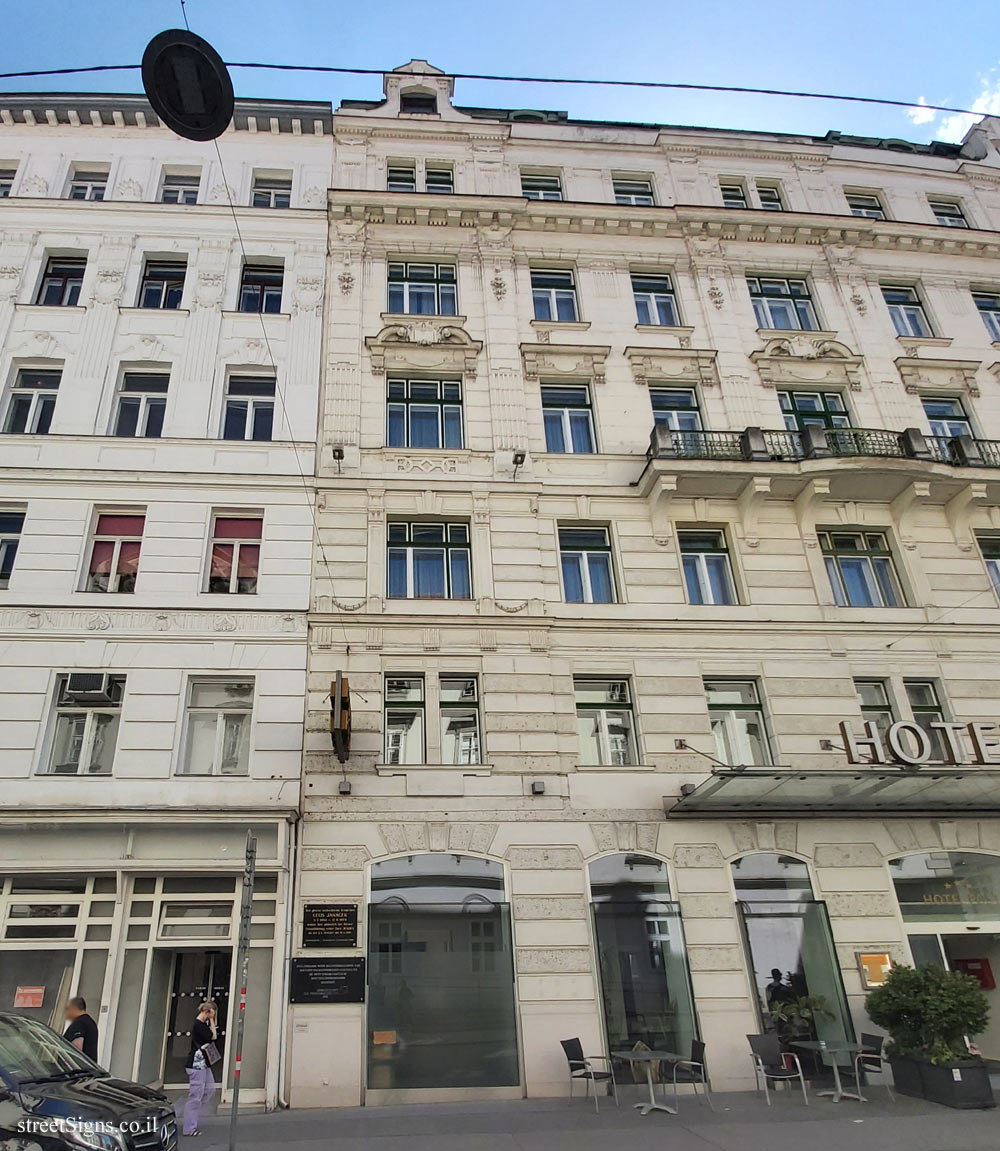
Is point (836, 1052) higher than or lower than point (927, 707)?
lower

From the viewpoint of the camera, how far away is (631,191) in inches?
998

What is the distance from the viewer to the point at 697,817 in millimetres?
15672

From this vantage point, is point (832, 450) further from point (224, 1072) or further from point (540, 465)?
point (224, 1072)

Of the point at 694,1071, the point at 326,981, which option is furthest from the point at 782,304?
the point at 326,981

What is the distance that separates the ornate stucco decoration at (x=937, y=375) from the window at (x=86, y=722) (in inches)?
846

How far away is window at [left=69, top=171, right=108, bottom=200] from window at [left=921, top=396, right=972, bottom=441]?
24.5 m

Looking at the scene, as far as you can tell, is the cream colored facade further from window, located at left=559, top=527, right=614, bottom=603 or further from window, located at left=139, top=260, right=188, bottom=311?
window, located at left=139, top=260, right=188, bottom=311

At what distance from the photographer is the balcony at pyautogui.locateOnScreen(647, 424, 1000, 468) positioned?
18984 mm

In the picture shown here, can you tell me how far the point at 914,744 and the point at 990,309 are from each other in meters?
17.0

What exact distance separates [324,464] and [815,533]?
1196cm

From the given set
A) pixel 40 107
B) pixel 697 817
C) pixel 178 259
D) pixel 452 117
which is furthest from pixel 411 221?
pixel 697 817

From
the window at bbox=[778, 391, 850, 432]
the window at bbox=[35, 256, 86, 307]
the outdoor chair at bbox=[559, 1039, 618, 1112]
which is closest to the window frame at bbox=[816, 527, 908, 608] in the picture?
the window at bbox=[778, 391, 850, 432]

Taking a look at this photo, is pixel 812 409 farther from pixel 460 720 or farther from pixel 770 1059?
pixel 770 1059

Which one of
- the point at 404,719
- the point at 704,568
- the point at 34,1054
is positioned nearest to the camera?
the point at 34,1054
